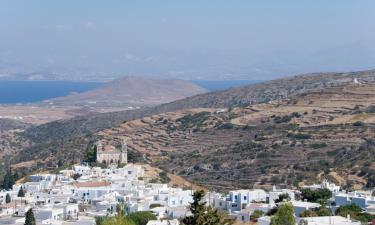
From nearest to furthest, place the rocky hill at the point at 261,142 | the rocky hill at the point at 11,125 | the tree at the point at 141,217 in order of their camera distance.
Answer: the tree at the point at 141,217, the rocky hill at the point at 261,142, the rocky hill at the point at 11,125

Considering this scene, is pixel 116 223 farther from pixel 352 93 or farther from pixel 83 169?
pixel 352 93

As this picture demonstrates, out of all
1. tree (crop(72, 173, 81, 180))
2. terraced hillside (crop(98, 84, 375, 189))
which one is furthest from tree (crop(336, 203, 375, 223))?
tree (crop(72, 173, 81, 180))

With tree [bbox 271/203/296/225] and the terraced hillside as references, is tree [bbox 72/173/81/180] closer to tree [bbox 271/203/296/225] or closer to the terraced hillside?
the terraced hillside

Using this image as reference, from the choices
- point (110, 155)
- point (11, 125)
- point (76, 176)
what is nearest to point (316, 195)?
point (76, 176)

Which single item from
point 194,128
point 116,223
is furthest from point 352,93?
point 116,223

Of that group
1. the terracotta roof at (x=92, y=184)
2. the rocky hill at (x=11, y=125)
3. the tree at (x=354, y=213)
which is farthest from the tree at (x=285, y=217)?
the rocky hill at (x=11, y=125)

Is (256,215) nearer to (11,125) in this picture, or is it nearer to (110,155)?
(110,155)

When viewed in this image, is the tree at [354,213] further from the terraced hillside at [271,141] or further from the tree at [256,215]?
the terraced hillside at [271,141]
